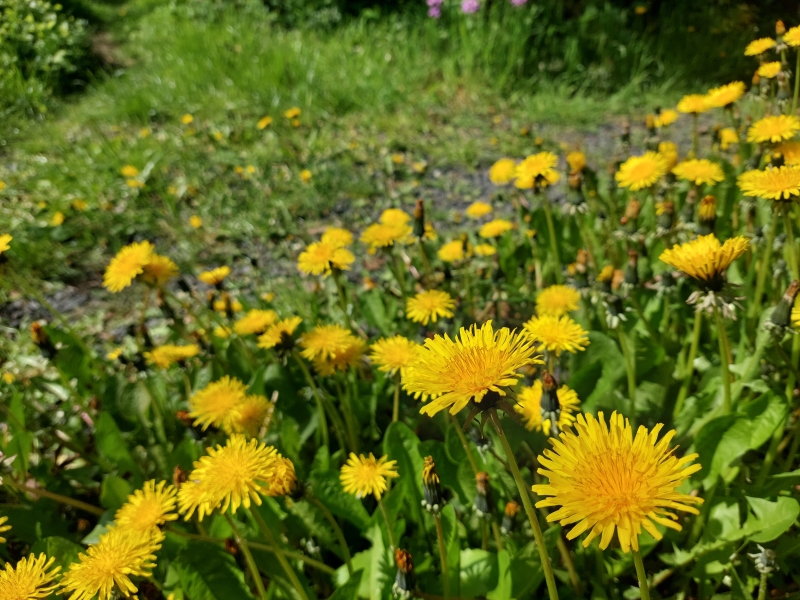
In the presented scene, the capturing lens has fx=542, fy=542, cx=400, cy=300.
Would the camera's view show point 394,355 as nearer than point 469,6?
Yes

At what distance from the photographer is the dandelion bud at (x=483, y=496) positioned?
1130mm

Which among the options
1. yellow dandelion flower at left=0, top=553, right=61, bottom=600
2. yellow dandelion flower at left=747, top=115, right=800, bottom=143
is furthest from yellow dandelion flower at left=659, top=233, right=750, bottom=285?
yellow dandelion flower at left=0, top=553, right=61, bottom=600

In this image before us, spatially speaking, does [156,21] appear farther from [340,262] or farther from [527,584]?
[527,584]

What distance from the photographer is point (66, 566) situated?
128 cm

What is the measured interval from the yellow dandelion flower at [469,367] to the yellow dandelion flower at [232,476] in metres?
0.38

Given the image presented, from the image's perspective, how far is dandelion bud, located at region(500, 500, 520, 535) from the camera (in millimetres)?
1207

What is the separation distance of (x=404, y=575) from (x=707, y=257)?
88 cm

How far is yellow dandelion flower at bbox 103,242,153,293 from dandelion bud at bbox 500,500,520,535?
1318mm

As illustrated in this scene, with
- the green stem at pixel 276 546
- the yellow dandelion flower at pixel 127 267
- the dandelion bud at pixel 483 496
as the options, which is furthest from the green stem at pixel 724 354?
the yellow dandelion flower at pixel 127 267

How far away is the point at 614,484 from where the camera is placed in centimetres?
68

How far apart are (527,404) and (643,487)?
670 mm

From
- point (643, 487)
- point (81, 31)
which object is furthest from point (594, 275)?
point (81, 31)

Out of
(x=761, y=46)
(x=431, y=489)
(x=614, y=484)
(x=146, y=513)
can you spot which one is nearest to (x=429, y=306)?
(x=431, y=489)

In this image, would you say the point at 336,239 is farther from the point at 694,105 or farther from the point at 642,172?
the point at 694,105
